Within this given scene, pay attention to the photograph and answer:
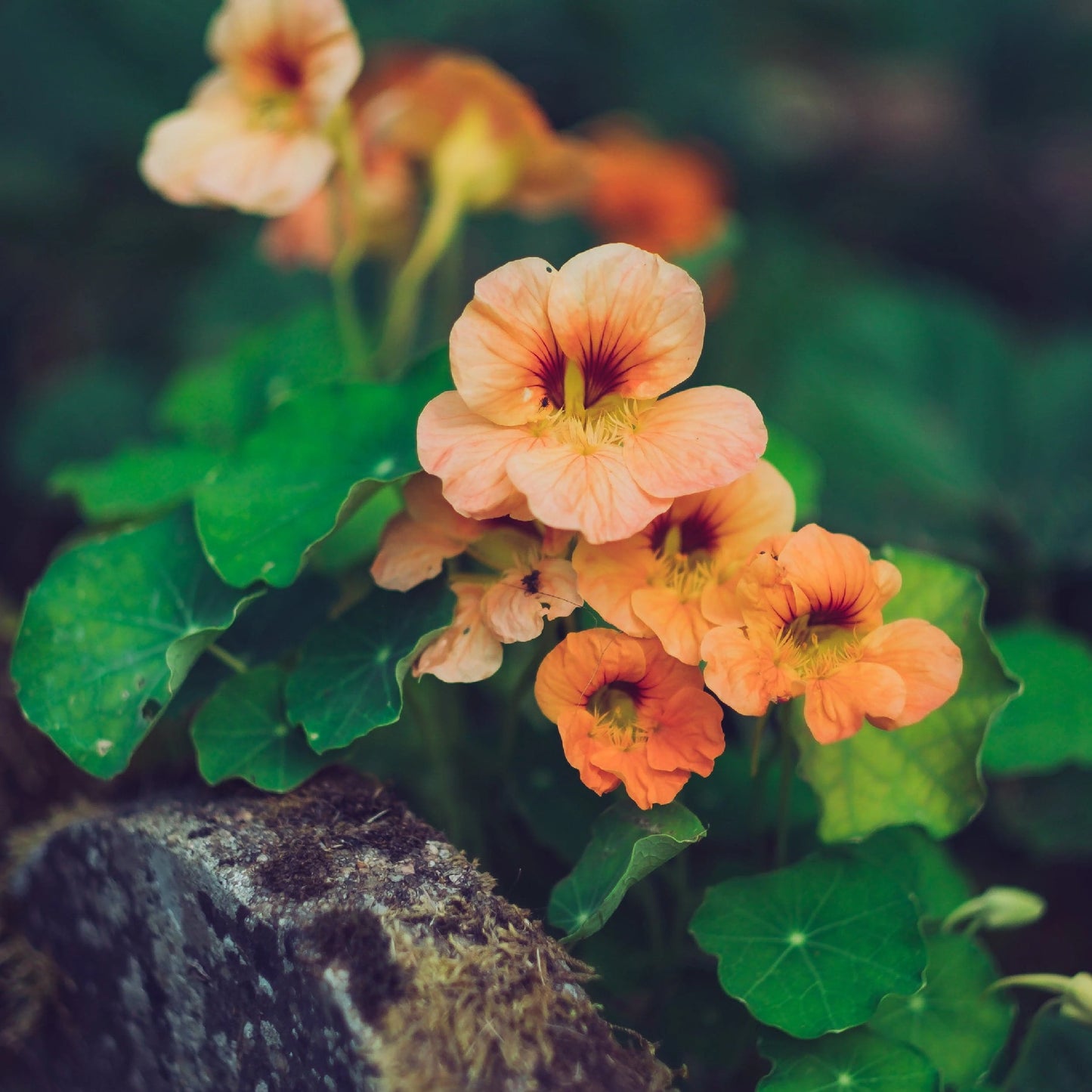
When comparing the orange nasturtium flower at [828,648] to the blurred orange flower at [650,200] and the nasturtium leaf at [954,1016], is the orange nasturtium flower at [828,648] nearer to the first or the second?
the nasturtium leaf at [954,1016]

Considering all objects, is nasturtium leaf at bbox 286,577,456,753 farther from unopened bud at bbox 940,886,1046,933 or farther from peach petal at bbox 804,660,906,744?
unopened bud at bbox 940,886,1046,933

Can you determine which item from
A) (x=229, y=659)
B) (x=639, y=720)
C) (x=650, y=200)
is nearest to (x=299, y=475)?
(x=229, y=659)

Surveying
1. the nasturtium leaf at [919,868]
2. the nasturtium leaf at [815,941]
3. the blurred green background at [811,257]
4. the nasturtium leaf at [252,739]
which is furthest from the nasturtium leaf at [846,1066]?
the blurred green background at [811,257]

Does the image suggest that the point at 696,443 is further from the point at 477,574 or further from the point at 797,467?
the point at 797,467

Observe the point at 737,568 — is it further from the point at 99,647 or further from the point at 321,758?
the point at 99,647

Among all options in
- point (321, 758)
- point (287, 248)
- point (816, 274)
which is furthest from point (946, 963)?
point (816, 274)

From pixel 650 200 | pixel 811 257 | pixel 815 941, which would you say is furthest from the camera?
pixel 811 257
